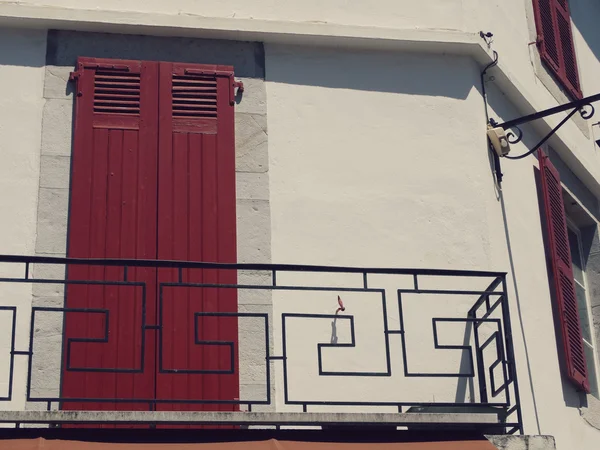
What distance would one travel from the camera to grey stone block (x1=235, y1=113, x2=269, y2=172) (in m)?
9.45

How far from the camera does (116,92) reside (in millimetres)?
9469

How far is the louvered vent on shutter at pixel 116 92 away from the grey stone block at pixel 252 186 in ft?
2.98

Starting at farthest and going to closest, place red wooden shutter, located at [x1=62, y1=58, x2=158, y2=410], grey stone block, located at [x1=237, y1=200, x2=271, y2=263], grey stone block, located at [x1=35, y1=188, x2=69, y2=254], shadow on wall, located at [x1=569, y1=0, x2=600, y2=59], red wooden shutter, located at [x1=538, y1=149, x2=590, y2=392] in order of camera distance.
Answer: shadow on wall, located at [x1=569, y1=0, x2=600, y2=59]
red wooden shutter, located at [x1=538, y1=149, x2=590, y2=392]
grey stone block, located at [x1=237, y1=200, x2=271, y2=263]
grey stone block, located at [x1=35, y1=188, x2=69, y2=254]
red wooden shutter, located at [x1=62, y1=58, x2=158, y2=410]

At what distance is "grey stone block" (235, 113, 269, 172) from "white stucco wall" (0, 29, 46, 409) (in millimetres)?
1437

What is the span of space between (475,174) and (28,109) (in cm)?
336

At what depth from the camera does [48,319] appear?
28.4 ft

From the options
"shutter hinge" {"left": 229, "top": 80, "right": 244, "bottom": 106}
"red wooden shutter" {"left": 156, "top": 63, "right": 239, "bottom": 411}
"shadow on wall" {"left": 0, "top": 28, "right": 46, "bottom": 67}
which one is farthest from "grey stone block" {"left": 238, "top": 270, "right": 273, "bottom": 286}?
"shadow on wall" {"left": 0, "top": 28, "right": 46, "bottom": 67}

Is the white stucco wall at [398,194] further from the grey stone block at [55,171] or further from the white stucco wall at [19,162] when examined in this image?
the white stucco wall at [19,162]

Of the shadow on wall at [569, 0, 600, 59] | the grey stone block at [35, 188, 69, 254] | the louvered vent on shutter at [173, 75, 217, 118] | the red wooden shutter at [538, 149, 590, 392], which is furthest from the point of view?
the shadow on wall at [569, 0, 600, 59]

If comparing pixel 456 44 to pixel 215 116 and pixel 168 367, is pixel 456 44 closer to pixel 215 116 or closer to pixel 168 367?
pixel 215 116

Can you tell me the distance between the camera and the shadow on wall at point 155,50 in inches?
377

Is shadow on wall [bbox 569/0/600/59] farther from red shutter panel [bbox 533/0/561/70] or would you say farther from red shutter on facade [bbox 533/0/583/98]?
red shutter panel [bbox 533/0/561/70]

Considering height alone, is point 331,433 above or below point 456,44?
below

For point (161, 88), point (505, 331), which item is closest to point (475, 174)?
point (505, 331)
